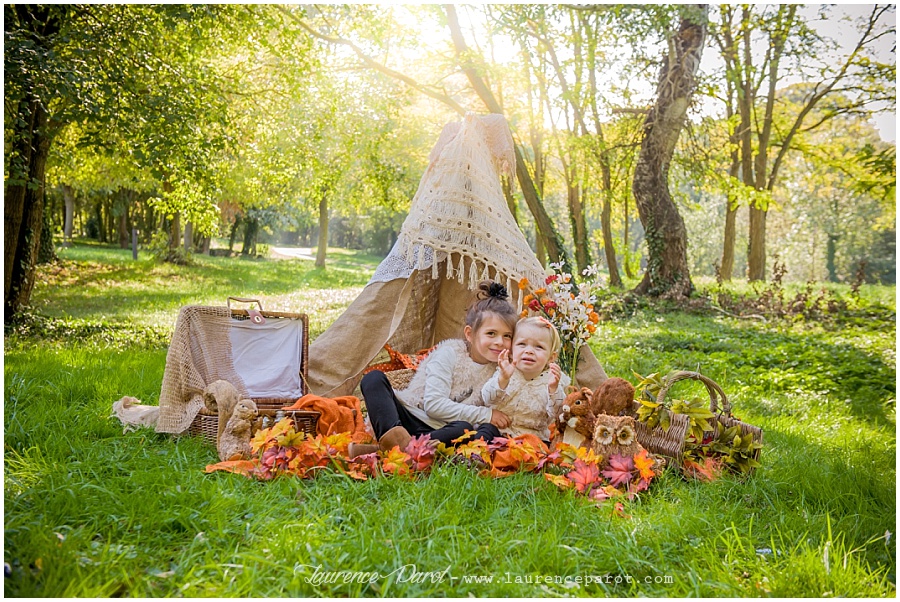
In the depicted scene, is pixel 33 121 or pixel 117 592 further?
pixel 33 121

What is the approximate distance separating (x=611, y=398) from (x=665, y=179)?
8339 mm

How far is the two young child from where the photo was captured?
11.2 ft

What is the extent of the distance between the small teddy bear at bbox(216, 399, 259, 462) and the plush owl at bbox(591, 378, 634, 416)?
165 centimetres

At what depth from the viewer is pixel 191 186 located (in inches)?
288

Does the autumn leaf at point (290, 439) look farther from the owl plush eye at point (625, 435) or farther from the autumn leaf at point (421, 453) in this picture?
the owl plush eye at point (625, 435)

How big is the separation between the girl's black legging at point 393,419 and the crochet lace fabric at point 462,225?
96 cm

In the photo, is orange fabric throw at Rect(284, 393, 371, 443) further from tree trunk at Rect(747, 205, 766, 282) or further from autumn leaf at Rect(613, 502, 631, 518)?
tree trunk at Rect(747, 205, 766, 282)

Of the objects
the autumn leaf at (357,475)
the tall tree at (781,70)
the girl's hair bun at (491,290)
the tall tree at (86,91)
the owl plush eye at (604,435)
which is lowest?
the autumn leaf at (357,475)

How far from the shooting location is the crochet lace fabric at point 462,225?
4281mm

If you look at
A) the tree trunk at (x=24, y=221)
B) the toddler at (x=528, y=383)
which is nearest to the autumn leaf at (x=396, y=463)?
the toddler at (x=528, y=383)

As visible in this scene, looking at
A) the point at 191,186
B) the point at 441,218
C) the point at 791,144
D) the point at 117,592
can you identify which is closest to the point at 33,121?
the point at 191,186

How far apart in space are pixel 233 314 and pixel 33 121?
4134 mm

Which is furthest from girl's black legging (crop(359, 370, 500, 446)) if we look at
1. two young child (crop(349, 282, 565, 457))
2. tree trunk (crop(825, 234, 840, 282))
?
tree trunk (crop(825, 234, 840, 282))

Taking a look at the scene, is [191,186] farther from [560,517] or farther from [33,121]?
[560,517]
